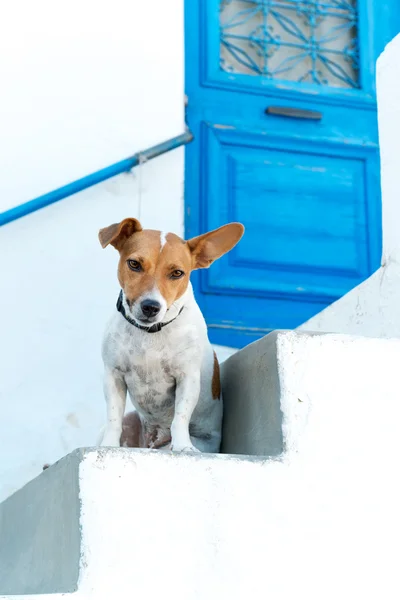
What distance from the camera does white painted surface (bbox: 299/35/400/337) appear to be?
3.60m

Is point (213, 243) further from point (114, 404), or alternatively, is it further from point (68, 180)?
point (68, 180)

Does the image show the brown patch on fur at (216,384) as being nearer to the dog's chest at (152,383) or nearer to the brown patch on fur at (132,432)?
the dog's chest at (152,383)

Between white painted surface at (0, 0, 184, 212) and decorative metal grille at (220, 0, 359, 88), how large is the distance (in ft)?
1.35

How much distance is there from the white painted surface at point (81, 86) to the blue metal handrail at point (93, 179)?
0.09 m

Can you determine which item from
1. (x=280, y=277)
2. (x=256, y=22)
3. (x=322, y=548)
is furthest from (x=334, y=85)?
(x=322, y=548)

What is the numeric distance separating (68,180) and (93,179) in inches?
5.6

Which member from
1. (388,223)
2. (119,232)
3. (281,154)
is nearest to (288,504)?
(119,232)

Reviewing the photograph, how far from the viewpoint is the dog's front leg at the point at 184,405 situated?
3070 millimetres

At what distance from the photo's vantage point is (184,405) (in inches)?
124

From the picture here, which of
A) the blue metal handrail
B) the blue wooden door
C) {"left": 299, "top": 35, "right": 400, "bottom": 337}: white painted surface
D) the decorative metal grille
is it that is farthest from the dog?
the decorative metal grille

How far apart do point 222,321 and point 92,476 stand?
7.73 ft

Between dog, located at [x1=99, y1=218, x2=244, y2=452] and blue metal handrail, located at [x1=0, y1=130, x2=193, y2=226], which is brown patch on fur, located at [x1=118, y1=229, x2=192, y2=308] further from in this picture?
blue metal handrail, located at [x1=0, y1=130, x2=193, y2=226]

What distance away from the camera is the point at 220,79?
5.16 meters

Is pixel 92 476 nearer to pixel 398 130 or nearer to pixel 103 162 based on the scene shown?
pixel 398 130
